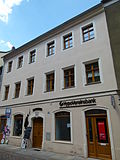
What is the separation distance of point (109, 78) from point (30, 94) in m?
7.56

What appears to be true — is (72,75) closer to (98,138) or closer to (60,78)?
(60,78)

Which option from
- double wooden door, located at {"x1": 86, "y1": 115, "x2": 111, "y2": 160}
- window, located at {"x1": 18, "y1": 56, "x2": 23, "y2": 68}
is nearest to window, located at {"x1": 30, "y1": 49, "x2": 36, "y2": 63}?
window, located at {"x1": 18, "y1": 56, "x2": 23, "y2": 68}

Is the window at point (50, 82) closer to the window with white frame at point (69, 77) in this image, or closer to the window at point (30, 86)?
the window with white frame at point (69, 77)

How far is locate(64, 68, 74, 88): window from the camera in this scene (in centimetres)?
988

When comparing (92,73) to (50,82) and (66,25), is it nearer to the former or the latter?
(50,82)

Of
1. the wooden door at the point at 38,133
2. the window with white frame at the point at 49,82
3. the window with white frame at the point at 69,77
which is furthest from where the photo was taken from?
the window with white frame at the point at 49,82

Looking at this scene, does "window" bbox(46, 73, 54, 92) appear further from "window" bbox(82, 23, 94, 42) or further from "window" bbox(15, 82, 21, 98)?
"window" bbox(82, 23, 94, 42)

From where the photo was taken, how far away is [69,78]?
10.0 metres

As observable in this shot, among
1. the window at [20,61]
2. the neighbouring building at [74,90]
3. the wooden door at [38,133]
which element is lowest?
the wooden door at [38,133]

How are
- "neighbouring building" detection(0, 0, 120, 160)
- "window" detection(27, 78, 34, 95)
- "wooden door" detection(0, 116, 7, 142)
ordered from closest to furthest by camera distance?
1. "neighbouring building" detection(0, 0, 120, 160)
2. "window" detection(27, 78, 34, 95)
3. "wooden door" detection(0, 116, 7, 142)

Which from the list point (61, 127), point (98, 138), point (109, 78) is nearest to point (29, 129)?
point (61, 127)

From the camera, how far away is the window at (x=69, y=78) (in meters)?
9.88

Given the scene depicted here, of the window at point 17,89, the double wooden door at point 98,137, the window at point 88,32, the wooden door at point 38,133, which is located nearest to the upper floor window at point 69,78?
the window at point 88,32

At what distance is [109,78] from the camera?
7.99m
